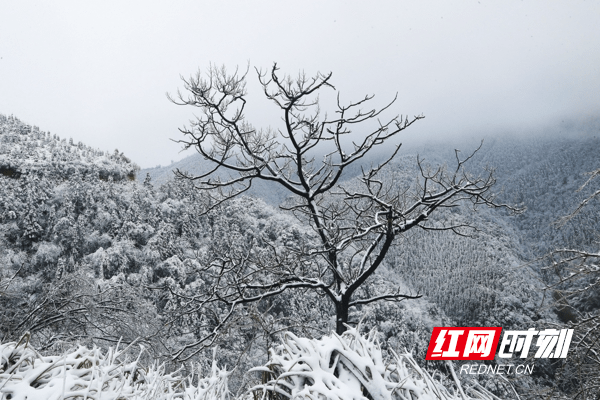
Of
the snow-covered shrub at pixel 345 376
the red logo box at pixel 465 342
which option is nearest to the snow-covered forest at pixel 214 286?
the snow-covered shrub at pixel 345 376

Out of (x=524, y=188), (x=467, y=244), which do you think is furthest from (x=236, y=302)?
(x=524, y=188)

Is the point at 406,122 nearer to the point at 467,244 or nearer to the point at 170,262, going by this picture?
the point at 170,262

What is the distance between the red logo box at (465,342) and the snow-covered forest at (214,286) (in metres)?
0.20

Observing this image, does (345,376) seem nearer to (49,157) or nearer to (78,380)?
(78,380)

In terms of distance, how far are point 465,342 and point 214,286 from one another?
3.68 meters

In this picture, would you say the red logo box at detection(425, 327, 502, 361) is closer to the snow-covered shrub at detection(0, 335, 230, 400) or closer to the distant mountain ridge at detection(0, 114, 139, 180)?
the snow-covered shrub at detection(0, 335, 230, 400)

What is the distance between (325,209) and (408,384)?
217 inches

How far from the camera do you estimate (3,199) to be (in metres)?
16.6

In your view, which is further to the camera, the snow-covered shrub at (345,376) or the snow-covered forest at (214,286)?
the snow-covered forest at (214,286)

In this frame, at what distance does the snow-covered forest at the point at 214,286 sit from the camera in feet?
3.79

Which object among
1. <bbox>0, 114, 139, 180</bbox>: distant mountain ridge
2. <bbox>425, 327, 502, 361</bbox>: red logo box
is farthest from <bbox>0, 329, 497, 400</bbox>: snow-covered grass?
<bbox>0, 114, 139, 180</bbox>: distant mountain ridge

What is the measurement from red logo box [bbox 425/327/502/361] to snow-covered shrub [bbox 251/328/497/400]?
945 millimetres

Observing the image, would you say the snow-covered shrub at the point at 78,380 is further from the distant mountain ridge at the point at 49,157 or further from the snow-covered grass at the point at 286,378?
the distant mountain ridge at the point at 49,157

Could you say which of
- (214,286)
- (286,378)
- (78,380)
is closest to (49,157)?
(214,286)
